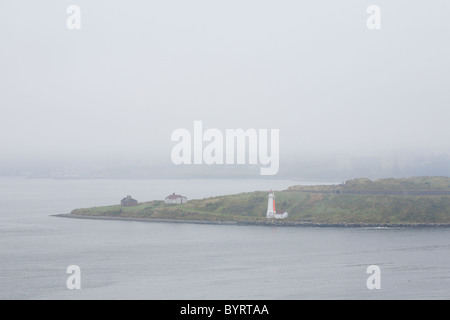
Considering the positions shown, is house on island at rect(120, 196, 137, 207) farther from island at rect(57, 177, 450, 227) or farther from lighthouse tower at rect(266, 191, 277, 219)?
lighthouse tower at rect(266, 191, 277, 219)

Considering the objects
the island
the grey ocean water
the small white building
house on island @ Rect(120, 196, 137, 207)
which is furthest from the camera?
house on island @ Rect(120, 196, 137, 207)

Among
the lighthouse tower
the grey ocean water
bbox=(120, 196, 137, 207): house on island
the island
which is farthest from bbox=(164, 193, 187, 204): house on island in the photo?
the lighthouse tower

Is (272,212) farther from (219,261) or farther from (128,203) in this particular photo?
(219,261)

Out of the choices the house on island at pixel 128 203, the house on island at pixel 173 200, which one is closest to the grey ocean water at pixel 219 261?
the house on island at pixel 173 200

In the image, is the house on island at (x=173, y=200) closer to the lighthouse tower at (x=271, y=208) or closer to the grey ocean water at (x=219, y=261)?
the grey ocean water at (x=219, y=261)

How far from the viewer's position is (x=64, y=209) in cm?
5069

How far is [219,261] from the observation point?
25734 mm

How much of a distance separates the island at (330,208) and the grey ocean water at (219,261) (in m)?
2.39

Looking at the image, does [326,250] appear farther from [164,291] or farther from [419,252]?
[164,291]

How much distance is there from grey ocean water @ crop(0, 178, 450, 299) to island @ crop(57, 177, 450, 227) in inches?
94.2

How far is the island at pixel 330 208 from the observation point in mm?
38375

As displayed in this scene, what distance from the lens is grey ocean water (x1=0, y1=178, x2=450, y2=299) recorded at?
20.3 m

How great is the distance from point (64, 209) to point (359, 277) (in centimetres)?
3246
